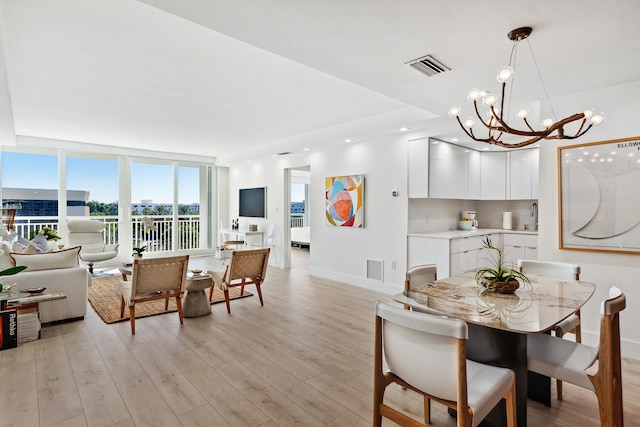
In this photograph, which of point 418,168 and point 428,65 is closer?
Answer: point 428,65

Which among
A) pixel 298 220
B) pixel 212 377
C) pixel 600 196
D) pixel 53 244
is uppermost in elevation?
pixel 600 196

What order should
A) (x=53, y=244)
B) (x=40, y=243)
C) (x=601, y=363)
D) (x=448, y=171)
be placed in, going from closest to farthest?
(x=601, y=363)
(x=40, y=243)
(x=448, y=171)
(x=53, y=244)

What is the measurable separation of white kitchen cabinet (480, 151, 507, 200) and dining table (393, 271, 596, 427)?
3.69m

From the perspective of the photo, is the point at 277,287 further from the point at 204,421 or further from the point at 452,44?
the point at 452,44

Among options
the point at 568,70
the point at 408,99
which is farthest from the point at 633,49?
the point at 408,99

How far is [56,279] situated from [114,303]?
0.96 meters

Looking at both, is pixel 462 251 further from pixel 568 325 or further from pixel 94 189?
pixel 94 189

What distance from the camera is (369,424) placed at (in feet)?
6.53

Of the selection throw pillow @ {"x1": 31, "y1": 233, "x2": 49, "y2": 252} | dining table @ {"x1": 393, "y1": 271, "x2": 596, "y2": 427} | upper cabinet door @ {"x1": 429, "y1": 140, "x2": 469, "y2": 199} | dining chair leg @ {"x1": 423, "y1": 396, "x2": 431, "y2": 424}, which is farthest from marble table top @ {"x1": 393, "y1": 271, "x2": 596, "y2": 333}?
throw pillow @ {"x1": 31, "y1": 233, "x2": 49, "y2": 252}

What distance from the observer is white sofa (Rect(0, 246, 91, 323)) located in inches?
138

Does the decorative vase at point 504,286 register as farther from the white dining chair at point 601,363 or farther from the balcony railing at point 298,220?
the balcony railing at point 298,220

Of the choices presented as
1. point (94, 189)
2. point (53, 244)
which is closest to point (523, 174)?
point (53, 244)

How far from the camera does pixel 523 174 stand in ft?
17.8

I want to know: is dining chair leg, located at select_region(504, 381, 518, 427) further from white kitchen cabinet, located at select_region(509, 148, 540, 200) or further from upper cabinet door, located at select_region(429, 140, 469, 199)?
white kitchen cabinet, located at select_region(509, 148, 540, 200)
